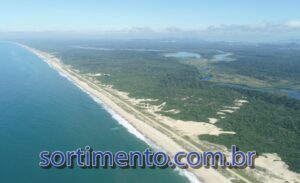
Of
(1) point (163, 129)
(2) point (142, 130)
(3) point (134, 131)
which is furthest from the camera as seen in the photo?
(1) point (163, 129)

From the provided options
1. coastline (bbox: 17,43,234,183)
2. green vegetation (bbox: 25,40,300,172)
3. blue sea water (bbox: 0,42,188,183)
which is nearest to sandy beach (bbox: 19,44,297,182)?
coastline (bbox: 17,43,234,183)

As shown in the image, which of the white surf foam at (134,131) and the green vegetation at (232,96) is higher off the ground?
the green vegetation at (232,96)

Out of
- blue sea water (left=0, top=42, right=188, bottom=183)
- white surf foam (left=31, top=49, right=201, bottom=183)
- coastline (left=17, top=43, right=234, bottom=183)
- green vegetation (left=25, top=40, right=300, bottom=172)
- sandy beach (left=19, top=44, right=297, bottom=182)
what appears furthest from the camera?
green vegetation (left=25, top=40, right=300, bottom=172)

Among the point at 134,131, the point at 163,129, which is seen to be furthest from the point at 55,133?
the point at 163,129

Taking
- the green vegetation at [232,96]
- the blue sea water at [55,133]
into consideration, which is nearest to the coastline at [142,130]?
the blue sea water at [55,133]

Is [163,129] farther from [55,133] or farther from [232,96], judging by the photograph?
[232,96]

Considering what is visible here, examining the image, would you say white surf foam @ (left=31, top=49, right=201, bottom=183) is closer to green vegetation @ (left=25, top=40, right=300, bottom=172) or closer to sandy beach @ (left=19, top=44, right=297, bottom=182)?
sandy beach @ (left=19, top=44, right=297, bottom=182)

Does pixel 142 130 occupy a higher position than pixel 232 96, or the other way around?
pixel 232 96

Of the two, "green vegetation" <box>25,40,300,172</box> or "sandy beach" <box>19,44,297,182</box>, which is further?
"green vegetation" <box>25,40,300,172</box>

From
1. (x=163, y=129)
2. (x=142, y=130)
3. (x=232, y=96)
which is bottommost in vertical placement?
(x=142, y=130)

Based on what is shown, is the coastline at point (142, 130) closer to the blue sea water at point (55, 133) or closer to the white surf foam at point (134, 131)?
the white surf foam at point (134, 131)
